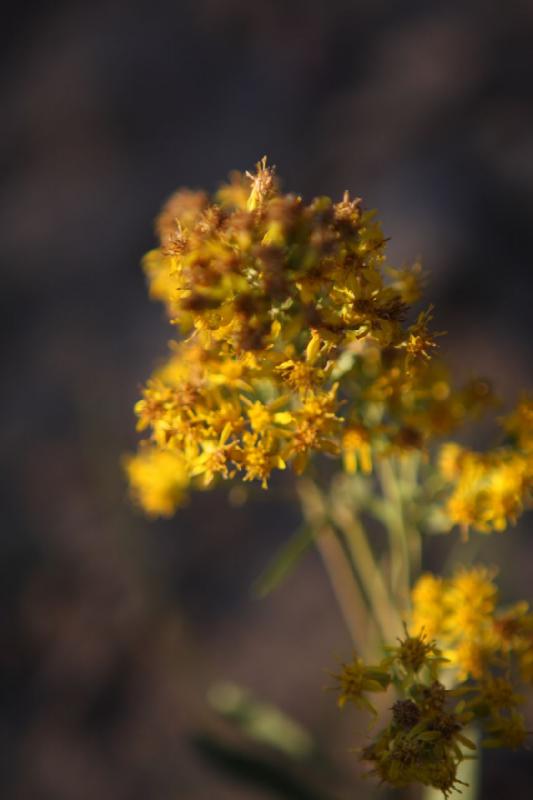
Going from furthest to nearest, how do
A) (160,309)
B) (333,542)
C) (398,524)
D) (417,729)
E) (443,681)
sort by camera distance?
(160,309)
(333,542)
(398,524)
(443,681)
(417,729)

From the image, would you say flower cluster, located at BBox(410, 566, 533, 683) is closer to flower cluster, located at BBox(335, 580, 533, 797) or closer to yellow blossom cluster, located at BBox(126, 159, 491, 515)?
flower cluster, located at BBox(335, 580, 533, 797)

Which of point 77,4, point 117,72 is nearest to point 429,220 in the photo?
point 117,72

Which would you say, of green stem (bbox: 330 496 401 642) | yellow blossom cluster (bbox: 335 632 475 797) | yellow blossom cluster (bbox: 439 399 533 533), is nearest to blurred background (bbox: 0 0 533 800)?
green stem (bbox: 330 496 401 642)

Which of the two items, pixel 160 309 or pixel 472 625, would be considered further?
pixel 160 309

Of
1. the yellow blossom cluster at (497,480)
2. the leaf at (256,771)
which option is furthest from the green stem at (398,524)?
the leaf at (256,771)

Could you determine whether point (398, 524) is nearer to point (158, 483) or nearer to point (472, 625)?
point (472, 625)

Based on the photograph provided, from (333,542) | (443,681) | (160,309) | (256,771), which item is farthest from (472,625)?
(160,309)

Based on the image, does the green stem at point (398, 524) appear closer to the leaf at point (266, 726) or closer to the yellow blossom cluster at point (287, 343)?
the yellow blossom cluster at point (287, 343)

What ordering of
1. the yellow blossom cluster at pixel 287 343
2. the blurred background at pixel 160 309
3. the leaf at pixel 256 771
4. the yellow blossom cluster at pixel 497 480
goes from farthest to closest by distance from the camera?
the blurred background at pixel 160 309 → the leaf at pixel 256 771 → the yellow blossom cluster at pixel 497 480 → the yellow blossom cluster at pixel 287 343
